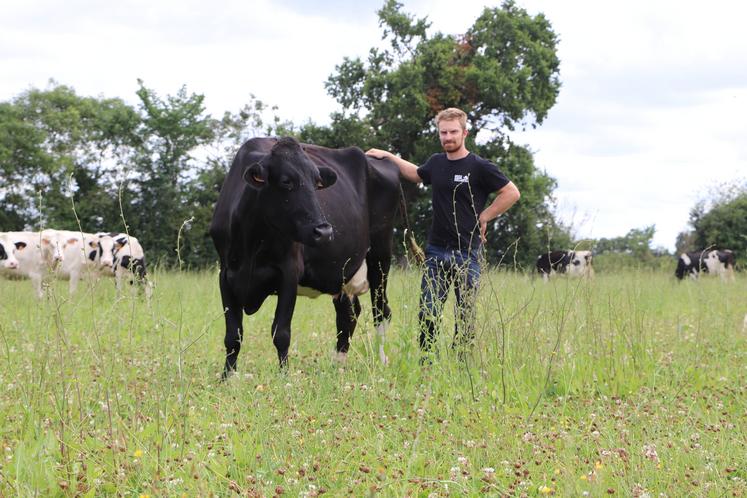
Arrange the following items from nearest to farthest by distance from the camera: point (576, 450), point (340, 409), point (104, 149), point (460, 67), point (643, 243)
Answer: point (576, 450) → point (340, 409) → point (460, 67) → point (104, 149) → point (643, 243)

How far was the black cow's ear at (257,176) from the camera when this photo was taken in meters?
6.62

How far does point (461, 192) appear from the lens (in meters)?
7.72

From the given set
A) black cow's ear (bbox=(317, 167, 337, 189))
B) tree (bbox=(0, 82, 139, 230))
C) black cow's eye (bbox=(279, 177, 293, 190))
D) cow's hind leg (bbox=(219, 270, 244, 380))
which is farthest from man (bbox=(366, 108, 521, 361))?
tree (bbox=(0, 82, 139, 230))

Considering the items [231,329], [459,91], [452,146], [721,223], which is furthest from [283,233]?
[721,223]

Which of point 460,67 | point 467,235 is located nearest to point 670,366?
point 467,235

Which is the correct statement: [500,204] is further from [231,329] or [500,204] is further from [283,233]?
[231,329]

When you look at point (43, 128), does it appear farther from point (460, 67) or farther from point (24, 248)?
point (24, 248)

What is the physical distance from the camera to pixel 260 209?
696 cm

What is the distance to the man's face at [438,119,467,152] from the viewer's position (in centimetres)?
754

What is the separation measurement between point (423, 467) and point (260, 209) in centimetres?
345

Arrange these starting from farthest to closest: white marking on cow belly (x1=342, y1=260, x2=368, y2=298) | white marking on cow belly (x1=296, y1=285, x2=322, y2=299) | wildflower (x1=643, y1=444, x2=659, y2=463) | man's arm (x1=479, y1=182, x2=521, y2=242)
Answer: white marking on cow belly (x1=342, y1=260, x2=368, y2=298) < white marking on cow belly (x1=296, y1=285, x2=322, y2=299) < man's arm (x1=479, y1=182, x2=521, y2=242) < wildflower (x1=643, y1=444, x2=659, y2=463)

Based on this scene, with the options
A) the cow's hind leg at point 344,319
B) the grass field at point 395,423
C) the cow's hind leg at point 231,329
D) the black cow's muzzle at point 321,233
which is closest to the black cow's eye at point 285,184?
the black cow's muzzle at point 321,233

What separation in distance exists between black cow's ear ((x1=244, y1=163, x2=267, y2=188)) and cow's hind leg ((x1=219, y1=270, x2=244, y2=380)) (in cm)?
110

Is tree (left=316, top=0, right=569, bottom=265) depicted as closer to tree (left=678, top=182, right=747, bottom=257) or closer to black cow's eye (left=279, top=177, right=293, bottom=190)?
tree (left=678, top=182, right=747, bottom=257)
